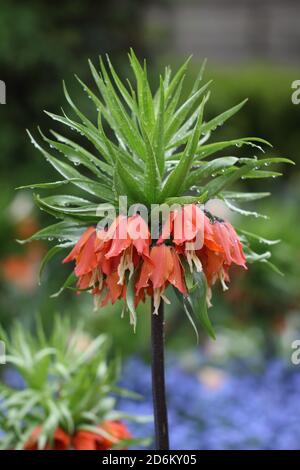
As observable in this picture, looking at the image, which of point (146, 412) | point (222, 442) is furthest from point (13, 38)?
point (222, 442)

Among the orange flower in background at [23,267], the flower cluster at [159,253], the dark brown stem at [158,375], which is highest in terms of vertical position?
the orange flower in background at [23,267]

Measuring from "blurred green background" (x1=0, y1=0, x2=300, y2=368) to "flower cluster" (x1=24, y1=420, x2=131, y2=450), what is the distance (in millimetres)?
1629

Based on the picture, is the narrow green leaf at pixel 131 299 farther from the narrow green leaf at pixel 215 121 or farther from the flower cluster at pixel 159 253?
the narrow green leaf at pixel 215 121

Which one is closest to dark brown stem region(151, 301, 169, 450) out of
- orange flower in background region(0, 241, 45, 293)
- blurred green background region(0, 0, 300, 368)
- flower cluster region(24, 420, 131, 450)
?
flower cluster region(24, 420, 131, 450)

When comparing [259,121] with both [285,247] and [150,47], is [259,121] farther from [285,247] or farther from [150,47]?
[285,247]

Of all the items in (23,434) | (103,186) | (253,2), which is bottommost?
(23,434)

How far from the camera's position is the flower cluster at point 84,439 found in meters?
1.60

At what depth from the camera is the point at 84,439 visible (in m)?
1.62

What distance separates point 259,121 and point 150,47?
1.57 m

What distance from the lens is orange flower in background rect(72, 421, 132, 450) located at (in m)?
1.61

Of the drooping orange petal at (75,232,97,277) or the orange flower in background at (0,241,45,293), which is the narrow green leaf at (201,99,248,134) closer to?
the drooping orange petal at (75,232,97,277)

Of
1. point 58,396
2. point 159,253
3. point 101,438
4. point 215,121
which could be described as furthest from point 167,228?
point 58,396

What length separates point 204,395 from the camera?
3076 millimetres

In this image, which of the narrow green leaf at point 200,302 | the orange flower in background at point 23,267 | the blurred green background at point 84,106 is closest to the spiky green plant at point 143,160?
the narrow green leaf at point 200,302
